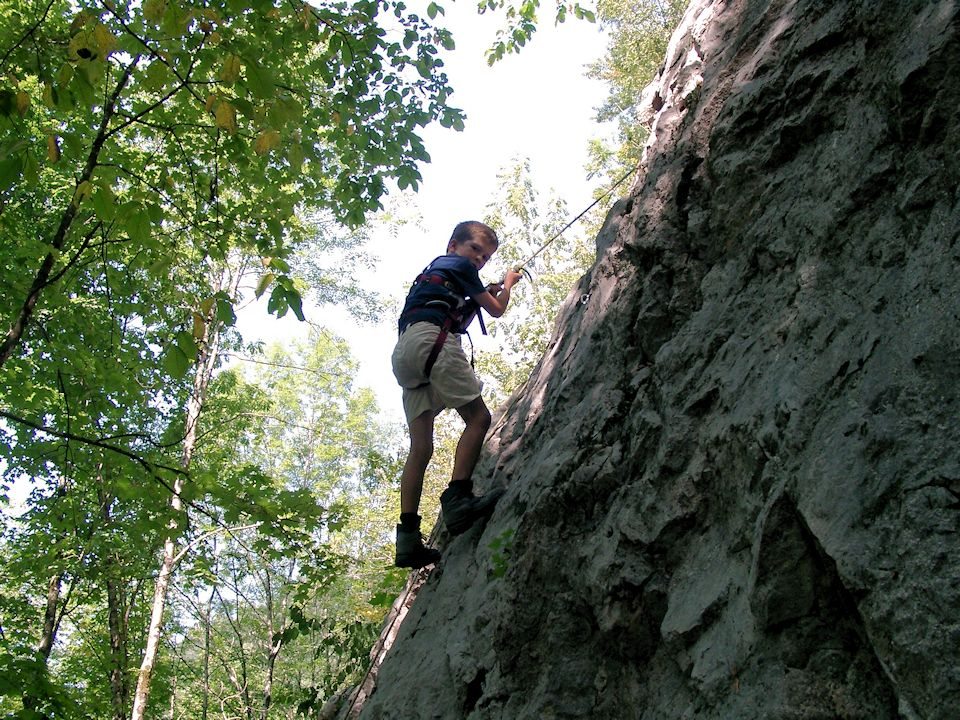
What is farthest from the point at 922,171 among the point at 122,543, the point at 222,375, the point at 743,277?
the point at 222,375

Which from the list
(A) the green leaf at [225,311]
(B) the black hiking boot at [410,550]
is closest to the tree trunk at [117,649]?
(B) the black hiking boot at [410,550]

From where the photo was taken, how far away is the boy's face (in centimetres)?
541

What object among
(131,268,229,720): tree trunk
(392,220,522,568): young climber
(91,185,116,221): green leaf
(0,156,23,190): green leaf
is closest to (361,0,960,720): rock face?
(392,220,522,568): young climber

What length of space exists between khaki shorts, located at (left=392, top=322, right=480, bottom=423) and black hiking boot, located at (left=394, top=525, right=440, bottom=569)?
0.76m

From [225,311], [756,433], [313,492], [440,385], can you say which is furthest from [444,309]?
[313,492]

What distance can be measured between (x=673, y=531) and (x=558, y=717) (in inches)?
35.1

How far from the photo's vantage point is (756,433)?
8.36 ft

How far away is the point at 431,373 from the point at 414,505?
882 millimetres

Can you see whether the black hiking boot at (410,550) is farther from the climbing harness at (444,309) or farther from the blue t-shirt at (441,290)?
the blue t-shirt at (441,290)

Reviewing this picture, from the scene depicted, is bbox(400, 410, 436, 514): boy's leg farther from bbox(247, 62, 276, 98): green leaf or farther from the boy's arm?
bbox(247, 62, 276, 98): green leaf

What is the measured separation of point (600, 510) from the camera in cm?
341

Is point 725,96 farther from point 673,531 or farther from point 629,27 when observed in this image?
point 629,27

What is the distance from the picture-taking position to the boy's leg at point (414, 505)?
4746mm

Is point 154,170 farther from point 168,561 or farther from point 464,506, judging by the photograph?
point 168,561
